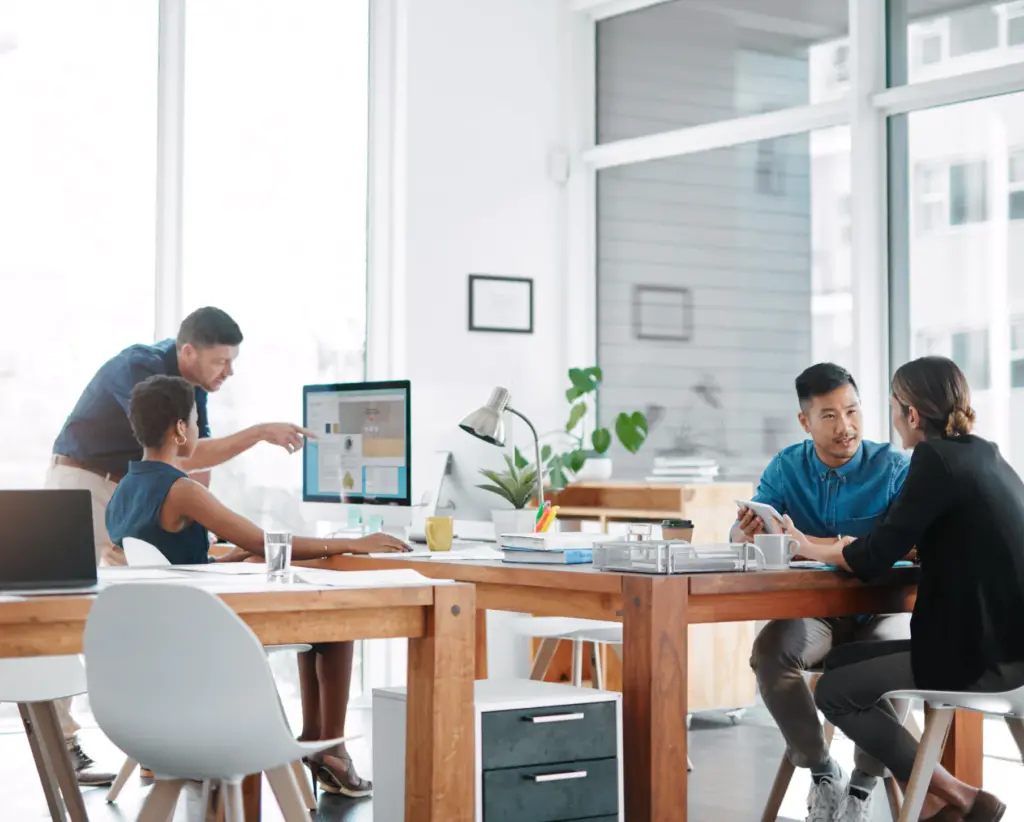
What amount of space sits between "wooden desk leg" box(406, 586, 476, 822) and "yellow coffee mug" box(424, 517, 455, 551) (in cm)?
122

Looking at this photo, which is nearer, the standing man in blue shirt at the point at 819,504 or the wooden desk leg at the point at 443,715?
the wooden desk leg at the point at 443,715

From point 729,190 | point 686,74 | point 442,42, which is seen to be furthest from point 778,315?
point 442,42

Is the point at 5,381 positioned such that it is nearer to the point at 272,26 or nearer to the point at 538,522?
the point at 272,26

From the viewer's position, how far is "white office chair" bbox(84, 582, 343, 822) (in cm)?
229

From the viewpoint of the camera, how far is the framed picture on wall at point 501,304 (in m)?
6.29

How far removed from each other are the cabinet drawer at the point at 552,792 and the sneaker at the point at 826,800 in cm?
59

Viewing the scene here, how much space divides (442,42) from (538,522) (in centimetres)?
278

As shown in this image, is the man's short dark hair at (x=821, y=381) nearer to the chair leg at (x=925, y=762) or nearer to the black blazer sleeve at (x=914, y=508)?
the black blazer sleeve at (x=914, y=508)

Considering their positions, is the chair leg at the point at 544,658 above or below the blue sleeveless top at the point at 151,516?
below

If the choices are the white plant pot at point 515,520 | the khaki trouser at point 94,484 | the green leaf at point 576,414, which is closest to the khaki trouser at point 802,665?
the white plant pot at point 515,520

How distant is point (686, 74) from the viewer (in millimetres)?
6348

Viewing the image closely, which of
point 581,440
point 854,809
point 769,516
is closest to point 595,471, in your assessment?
point 581,440

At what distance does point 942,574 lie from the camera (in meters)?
3.05

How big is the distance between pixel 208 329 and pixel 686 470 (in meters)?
2.16
